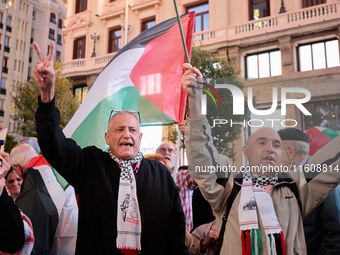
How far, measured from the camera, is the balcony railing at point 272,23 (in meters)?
14.7

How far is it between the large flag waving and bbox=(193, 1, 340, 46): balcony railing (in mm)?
Result: 11747

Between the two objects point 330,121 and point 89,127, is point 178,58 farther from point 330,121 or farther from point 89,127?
point 330,121

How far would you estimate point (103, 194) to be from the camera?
7.60 ft

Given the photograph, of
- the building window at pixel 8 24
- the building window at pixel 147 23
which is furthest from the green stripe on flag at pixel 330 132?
the building window at pixel 8 24

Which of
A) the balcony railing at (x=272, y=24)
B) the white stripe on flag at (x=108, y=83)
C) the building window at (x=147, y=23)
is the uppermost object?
the building window at (x=147, y=23)

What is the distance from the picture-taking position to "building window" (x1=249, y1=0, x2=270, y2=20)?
1703 centimetres

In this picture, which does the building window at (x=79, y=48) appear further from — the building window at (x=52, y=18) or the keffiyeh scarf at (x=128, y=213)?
the building window at (x=52, y=18)

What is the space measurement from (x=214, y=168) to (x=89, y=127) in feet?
5.62

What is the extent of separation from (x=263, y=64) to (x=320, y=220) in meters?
15.3

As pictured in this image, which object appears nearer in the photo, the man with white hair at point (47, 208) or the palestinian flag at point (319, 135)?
the palestinian flag at point (319, 135)

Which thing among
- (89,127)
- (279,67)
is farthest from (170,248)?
(279,67)

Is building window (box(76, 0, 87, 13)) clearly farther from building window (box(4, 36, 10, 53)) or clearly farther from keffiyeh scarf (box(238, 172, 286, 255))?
keffiyeh scarf (box(238, 172, 286, 255))

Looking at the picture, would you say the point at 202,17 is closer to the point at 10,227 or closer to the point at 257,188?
the point at 257,188

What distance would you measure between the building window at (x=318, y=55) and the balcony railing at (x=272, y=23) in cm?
99
